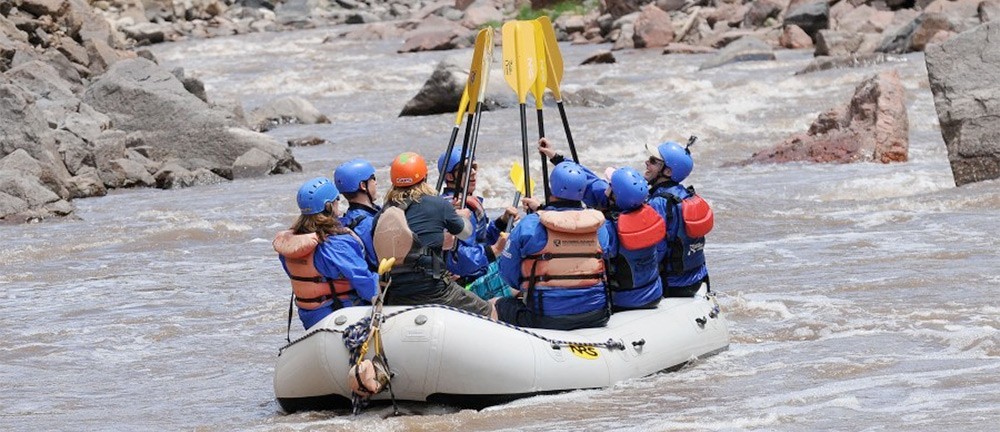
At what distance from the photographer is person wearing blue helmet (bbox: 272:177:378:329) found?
24.8 feet

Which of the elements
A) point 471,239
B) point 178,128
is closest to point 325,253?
point 471,239

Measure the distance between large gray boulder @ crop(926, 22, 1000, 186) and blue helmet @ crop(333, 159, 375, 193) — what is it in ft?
26.6

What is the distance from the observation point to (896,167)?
54.8ft

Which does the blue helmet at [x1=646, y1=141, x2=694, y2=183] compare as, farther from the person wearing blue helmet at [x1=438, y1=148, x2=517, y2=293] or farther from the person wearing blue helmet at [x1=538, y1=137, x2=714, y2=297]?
the person wearing blue helmet at [x1=438, y1=148, x2=517, y2=293]

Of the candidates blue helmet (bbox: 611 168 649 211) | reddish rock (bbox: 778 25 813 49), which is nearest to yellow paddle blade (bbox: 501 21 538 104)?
blue helmet (bbox: 611 168 649 211)

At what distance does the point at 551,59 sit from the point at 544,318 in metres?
2.39

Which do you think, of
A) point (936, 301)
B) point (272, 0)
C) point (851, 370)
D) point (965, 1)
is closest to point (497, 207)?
point (936, 301)

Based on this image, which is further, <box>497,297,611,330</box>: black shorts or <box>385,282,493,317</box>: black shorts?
<box>497,297,611,330</box>: black shorts

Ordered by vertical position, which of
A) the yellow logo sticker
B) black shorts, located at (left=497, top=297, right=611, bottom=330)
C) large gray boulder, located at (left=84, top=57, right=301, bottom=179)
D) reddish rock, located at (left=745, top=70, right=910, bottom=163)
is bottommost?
large gray boulder, located at (left=84, top=57, right=301, bottom=179)

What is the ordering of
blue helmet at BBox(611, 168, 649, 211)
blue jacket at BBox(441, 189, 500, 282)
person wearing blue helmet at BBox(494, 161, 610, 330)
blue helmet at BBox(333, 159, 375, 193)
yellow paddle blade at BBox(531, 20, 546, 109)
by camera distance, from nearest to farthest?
1. person wearing blue helmet at BBox(494, 161, 610, 330)
2. blue helmet at BBox(333, 159, 375, 193)
3. blue helmet at BBox(611, 168, 649, 211)
4. blue jacket at BBox(441, 189, 500, 282)
5. yellow paddle blade at BBox(531, 20, 546, 109)

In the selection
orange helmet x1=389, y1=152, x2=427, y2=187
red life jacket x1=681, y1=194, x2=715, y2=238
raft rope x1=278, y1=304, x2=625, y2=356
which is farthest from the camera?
red life jacket x1=681, y1=194, x2=715, y2=238

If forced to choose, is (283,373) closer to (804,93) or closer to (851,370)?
(851,370)

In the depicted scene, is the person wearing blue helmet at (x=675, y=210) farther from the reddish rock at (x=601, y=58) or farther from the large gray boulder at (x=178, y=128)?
the reddish rock at (x=601, y=58)

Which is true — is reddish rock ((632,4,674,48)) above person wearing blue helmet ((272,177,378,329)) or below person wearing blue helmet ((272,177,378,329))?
below
